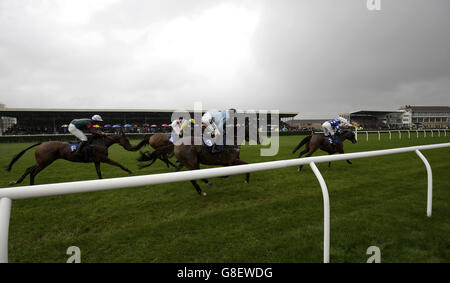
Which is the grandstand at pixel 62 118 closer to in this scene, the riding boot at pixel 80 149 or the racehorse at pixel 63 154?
the racehorse at pixel 63 154

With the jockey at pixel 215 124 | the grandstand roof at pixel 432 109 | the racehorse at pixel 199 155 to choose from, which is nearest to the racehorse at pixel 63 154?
the racehorse at pixel 199 155

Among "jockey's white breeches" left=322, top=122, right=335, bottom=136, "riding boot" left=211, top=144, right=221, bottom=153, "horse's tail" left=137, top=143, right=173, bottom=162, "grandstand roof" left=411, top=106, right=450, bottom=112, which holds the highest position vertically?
"grandstand roof" left=411, top=106, right=450, bottom=112

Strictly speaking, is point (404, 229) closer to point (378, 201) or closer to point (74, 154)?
point (378, 201)

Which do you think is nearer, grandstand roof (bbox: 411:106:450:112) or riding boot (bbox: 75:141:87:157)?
riding boot (bbox: 75:141:87:157)

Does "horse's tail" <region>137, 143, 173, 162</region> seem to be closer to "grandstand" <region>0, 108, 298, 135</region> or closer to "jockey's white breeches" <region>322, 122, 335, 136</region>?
"jockey's white breeches" <region>322, 122, 335, 136</region>

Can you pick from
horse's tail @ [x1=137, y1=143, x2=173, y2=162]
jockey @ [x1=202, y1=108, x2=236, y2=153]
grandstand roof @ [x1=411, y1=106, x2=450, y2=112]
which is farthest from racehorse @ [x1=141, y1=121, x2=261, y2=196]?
grandstand roof @ [x1=411, y1=106, x2=450, y2=112]

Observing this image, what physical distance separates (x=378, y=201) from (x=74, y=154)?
5.59 metres

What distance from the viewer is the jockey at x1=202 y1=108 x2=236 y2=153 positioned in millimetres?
4117

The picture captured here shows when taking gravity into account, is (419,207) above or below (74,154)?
below

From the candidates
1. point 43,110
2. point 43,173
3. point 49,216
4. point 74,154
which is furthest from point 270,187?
point 43,110

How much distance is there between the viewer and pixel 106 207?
3086 millimetres

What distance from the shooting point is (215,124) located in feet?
13.7

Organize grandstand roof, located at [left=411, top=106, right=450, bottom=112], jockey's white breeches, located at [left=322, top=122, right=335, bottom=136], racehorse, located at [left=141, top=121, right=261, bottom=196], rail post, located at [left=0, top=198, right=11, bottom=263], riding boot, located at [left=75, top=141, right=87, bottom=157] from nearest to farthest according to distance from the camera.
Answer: rail post, located at [left=0, top=198, right=11, bottom=263]
racehorse, located at [left=141, top=121, right=261, bottom=196]
riding boot, located at [left=75, top=141, right=87, bottom=157]
jockey's white breeches, located at [left=322, top=122, right=335, bottom=136]
grandstand roof, located at [left=411, top=106, right=450, bottom=112]
